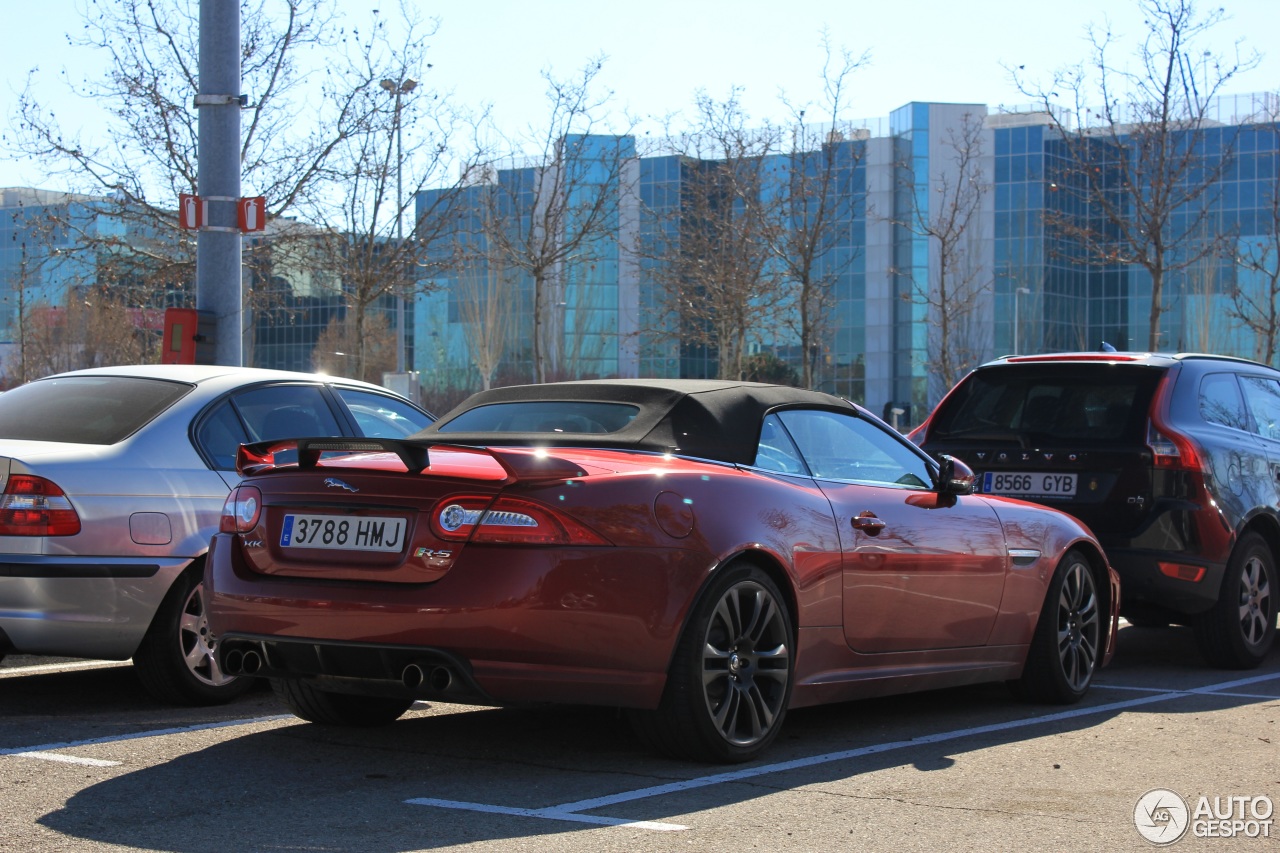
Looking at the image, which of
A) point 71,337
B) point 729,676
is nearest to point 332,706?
point 729,676

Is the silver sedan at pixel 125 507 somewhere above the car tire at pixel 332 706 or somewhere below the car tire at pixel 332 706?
above

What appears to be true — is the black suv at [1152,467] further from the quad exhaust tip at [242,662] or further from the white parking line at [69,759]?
the white parking line at [69,759]

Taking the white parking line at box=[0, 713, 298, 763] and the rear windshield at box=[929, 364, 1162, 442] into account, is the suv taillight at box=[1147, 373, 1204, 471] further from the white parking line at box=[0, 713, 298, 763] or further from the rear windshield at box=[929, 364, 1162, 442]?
the white parking line at box=[0, 713, 298, 763]

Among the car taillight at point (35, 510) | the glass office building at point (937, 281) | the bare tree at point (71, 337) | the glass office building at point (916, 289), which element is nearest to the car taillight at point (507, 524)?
the car taillight at point (35, 510)

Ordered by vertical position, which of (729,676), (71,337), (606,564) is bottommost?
(729,676)

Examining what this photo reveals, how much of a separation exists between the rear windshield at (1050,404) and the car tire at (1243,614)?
0.99m

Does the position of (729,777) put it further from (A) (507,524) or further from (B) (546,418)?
(B) (546,418)

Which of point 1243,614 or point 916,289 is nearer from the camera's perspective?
point 1243,614

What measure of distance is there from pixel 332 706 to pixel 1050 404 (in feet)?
15.3

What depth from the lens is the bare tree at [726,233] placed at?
2644 centimetres

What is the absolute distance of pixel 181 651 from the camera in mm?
6629

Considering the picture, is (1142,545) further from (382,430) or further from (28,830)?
(28,830)

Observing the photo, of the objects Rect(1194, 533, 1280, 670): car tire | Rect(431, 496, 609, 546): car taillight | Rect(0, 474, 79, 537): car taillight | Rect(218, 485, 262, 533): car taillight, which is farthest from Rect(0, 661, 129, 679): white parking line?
Rect(1194, 533, 1280, 670): car tire

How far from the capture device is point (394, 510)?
511 cm
